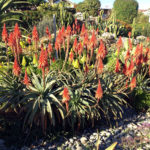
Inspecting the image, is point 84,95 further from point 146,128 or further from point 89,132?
point 146,128

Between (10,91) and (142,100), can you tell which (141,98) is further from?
(10,91)

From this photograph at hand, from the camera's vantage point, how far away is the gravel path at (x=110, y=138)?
10.1ft

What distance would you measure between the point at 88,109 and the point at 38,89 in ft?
3.53

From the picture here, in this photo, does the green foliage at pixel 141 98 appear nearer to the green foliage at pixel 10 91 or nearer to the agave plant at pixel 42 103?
the agave plant at pixel 42 103

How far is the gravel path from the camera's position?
3.07 metres

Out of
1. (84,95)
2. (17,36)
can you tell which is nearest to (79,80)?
(84,95)

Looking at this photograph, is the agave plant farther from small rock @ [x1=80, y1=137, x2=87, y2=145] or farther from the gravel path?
small rock @ [x1=80, y1=137, x2=87, y2=145]

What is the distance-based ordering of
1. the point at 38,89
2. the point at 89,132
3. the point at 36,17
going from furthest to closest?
1. the point at 36,17
2. the point at 89,132
3. the point at 38,89

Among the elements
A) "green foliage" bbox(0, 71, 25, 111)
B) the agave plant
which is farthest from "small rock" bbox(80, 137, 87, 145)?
"green foliage" bbox(0, 71, 25, 111)

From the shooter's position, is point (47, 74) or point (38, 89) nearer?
point (38, 89)

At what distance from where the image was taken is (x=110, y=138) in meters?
3.34

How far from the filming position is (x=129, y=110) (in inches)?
174

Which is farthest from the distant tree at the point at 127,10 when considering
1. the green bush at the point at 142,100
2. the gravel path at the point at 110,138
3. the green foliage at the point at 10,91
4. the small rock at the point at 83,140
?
the small rock at the point at 83,140

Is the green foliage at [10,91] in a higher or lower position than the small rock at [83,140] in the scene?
higher
